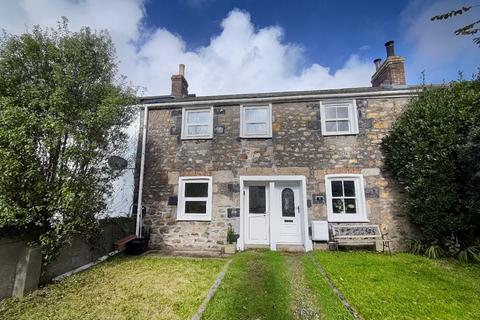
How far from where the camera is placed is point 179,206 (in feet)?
30.0

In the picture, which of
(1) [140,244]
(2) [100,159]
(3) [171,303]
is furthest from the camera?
(1) [140,244]

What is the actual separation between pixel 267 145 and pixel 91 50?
649cm

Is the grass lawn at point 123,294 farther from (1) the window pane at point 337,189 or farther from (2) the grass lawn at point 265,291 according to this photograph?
(1) the window pane at point 337,189

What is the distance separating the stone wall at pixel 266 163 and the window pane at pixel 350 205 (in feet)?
1.51

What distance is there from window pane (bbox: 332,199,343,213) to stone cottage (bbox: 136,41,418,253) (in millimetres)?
37

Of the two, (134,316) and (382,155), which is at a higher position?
(382,155)

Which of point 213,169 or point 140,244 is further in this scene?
point 213,169

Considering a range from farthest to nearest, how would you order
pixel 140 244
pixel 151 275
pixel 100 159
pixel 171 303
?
pixel 140 244, pixel 100 159, pixel 151 275, pixel 171 303

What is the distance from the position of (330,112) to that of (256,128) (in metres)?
3.05

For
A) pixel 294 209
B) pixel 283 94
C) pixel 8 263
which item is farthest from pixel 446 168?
pixel 8 263

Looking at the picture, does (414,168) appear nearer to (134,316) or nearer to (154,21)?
(134,316)

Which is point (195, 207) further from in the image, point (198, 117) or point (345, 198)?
point (345, 198)

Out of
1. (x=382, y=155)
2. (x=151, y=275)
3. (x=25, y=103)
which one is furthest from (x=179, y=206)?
(x=382, y=155)

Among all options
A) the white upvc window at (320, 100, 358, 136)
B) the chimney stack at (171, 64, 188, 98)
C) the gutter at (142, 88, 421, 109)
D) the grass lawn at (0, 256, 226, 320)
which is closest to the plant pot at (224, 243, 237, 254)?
the grass lawn at (0, 256, 226, 320)
